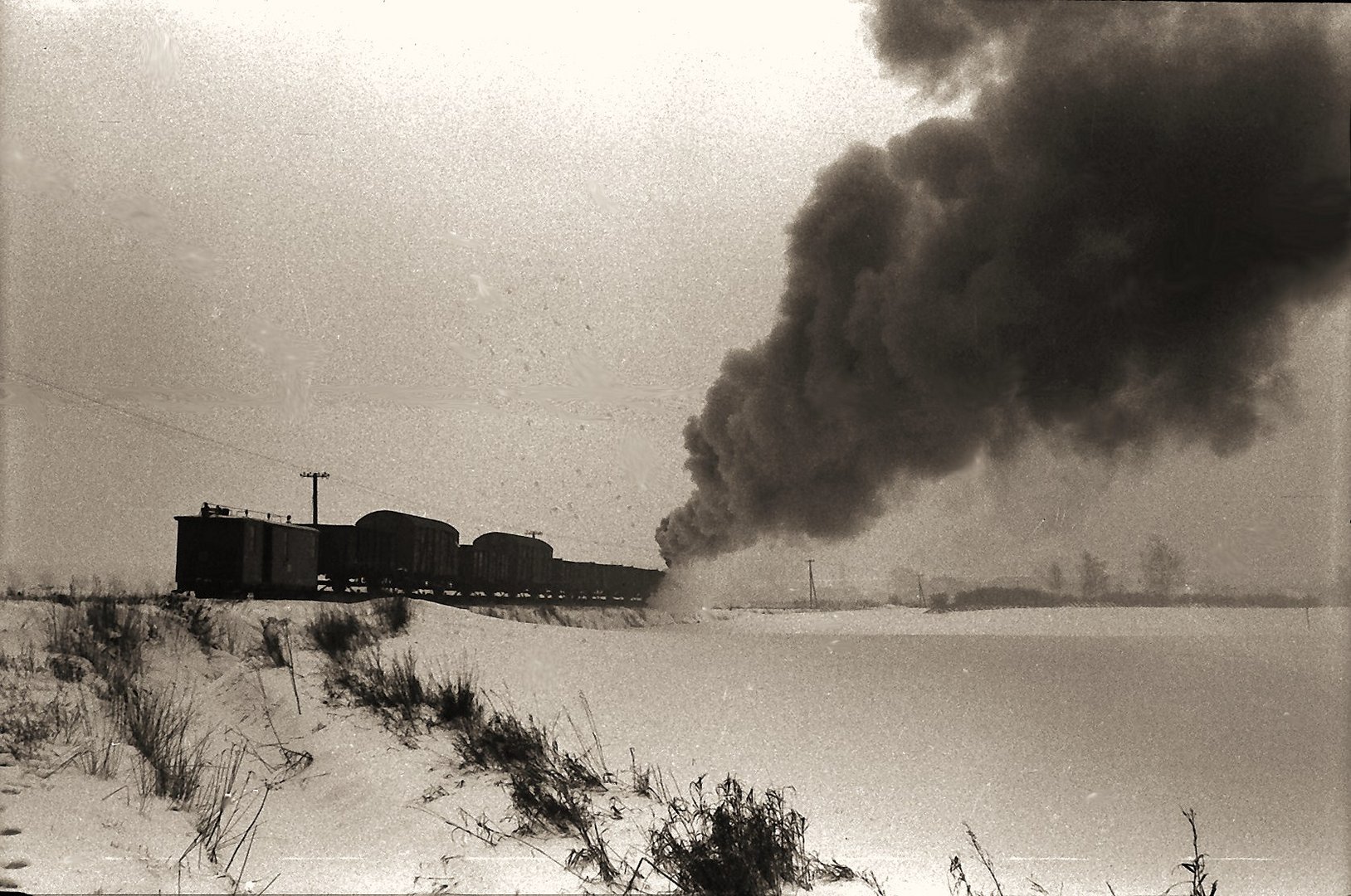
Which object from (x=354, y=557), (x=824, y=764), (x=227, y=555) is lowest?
(x=824, y=764)

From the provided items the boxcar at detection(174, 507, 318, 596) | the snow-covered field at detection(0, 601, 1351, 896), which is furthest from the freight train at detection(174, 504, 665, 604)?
the snow-covered field at detection(0, 601, 1351, 896)

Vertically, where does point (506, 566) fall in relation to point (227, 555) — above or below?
below

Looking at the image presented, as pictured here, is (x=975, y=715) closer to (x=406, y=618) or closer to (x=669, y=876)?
(x=669, y=876)

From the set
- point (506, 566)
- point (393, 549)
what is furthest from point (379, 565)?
point (506, 566)

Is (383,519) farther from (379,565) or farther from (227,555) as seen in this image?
(227,555)

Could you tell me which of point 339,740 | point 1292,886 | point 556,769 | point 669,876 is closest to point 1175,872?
point 1292,886

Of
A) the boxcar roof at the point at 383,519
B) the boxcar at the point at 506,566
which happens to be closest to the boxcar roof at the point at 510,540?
the boxcar at the point at 506,566
